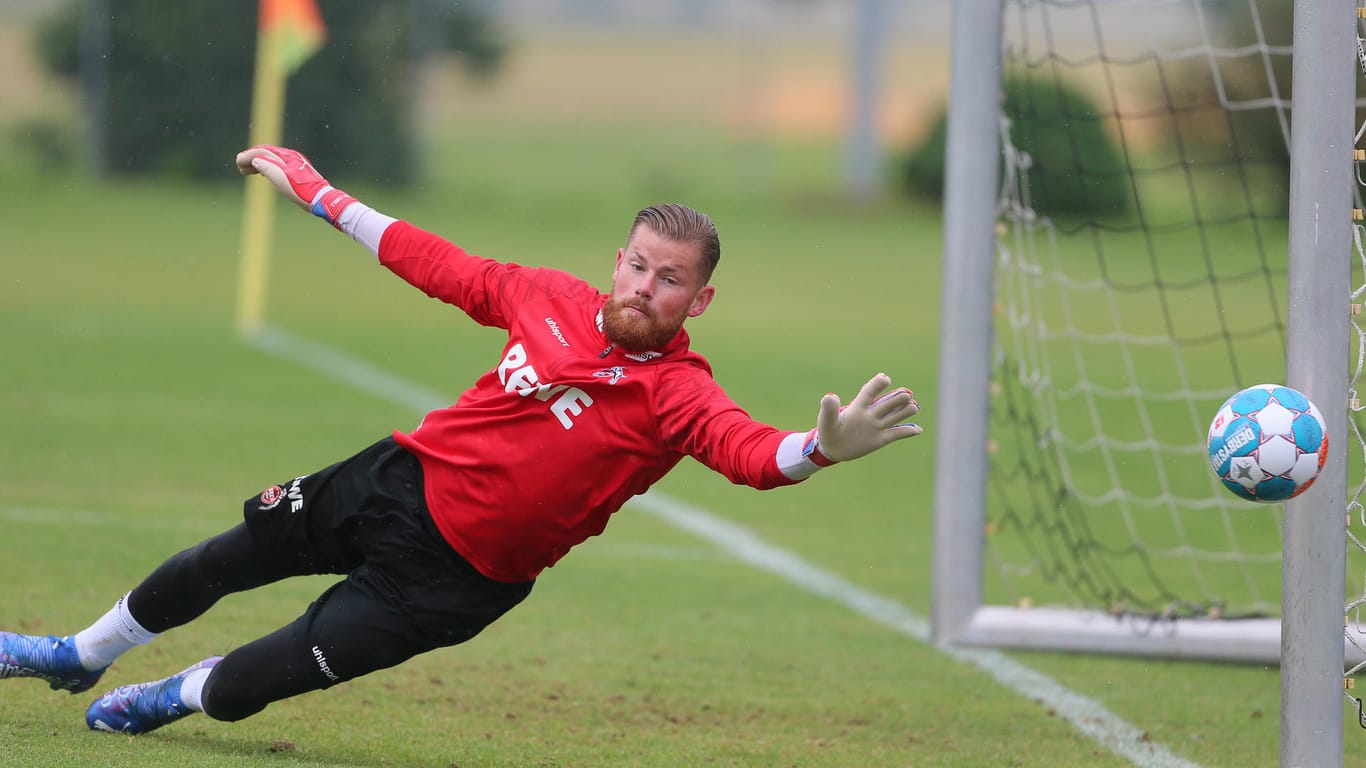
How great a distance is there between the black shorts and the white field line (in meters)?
2.17

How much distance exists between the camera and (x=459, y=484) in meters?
4.46

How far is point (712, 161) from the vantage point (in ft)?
114

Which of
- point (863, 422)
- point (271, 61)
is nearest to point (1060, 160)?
point (271, 61)

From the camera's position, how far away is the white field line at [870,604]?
547 centimetres

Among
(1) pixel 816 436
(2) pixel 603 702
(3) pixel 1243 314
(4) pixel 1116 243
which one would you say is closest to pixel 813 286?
(3) pixel 1243 314

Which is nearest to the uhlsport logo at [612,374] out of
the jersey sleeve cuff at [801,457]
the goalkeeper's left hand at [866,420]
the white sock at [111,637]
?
the jersey sleeve cuff at [801,457]

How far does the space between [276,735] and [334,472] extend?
0.89 meters

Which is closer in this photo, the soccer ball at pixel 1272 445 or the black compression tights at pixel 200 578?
the soccer ball at pixel 1272 445

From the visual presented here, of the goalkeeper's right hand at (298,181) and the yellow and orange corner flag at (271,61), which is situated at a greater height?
the yellow and orange corner flag at (271,61)

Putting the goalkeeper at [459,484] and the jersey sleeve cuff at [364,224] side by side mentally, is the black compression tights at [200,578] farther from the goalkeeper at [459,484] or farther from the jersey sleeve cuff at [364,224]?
the jersey sleeve cuff at [364,224]

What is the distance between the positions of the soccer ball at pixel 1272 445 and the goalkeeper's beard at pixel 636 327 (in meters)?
1.49

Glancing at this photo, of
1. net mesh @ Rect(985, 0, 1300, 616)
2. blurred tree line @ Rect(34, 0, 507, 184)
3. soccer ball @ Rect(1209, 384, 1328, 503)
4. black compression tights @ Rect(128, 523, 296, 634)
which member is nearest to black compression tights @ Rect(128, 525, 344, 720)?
black compression tights @ Rect(128, 523, 296, 634)

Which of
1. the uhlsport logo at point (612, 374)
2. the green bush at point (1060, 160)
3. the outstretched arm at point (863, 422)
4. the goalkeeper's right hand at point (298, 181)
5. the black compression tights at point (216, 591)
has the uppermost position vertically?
the green bush at point (1060, 160)

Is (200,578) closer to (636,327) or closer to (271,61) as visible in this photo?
(636,327)
